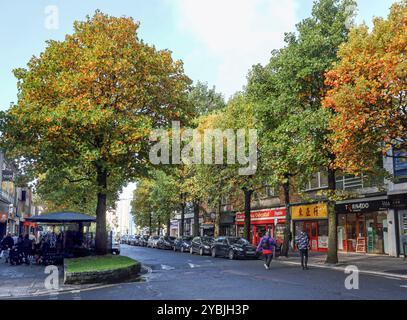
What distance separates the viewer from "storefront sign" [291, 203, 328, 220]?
33219mm

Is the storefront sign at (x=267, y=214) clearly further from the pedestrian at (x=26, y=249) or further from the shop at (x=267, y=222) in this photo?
the pedestrian at (x=26, y=249)

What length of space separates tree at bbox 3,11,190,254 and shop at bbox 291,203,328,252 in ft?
55.5

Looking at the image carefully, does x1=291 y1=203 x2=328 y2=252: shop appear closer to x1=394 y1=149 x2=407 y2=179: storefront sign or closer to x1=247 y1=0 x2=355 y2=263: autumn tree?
x1=394 y1=149 x2=407 y2=179: storefront sign

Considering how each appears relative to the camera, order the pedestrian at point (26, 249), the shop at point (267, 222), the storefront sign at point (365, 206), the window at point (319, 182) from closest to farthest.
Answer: the pedestrian at point (26, 249) → the storefront sign at point (365, 206) → the window at point (319, 182) → the shop at point (267, 222)

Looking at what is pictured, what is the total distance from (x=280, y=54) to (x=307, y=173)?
6847 millimetres

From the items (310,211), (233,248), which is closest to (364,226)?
(310,211)

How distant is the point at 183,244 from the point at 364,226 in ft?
55.4

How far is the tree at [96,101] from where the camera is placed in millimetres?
18344

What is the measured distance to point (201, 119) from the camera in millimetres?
37094

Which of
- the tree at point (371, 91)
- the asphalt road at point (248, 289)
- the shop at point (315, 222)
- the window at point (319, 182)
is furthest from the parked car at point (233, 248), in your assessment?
the tree at point (371, 91)

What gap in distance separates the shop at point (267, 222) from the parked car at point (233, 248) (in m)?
10.5

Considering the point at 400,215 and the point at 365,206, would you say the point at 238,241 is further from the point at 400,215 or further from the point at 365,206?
the point at 400,215

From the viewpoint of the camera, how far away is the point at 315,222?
35.0 metres
